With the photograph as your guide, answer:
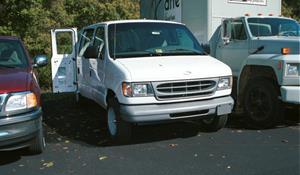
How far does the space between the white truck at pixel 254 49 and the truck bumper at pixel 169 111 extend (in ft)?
3.99

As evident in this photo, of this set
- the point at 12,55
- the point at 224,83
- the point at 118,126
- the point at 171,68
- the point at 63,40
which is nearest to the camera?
the point at 171,68

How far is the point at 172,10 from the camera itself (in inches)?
466

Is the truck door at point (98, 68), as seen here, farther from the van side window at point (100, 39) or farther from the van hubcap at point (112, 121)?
the van hubcap at point (112, 121)

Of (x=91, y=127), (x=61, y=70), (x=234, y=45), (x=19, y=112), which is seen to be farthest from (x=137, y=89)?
(x=61, y=70)

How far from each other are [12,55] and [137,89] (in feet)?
6.64

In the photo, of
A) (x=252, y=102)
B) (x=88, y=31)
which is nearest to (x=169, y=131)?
(x=252, y=102)

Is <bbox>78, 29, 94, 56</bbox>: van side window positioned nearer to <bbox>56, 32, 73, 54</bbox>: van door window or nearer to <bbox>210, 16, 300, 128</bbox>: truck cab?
<bbox>210, 16, 300, 128</bbox>: truck cab

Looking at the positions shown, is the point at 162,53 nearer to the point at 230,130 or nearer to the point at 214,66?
the point at 214,66

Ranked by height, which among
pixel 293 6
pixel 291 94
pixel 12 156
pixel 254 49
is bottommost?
pixel 12 156

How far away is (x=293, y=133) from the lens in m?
7.39

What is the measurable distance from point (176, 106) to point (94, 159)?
138cm

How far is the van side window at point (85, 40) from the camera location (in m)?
8.93

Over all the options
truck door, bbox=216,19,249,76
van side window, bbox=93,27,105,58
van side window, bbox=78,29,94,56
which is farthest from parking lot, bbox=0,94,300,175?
van side window, bbox=78,29,94,56

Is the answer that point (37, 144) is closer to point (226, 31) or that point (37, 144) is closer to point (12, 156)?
point (12, 156)
